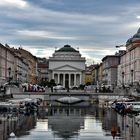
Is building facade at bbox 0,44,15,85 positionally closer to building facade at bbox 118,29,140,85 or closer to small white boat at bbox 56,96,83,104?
small white boat at bbox 56,96,83,104

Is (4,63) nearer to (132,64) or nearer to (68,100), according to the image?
(68,100)

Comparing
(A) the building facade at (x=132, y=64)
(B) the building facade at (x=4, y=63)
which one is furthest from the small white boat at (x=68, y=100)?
(A) the building facade at (x=132, y=64)

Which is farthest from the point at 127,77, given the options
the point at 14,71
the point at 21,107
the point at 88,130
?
the point at 88,130

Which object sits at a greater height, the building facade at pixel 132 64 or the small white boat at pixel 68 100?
the building facade at pixel 132 64

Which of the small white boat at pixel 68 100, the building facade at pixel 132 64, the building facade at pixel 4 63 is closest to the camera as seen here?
the small white boat at pixel 68 100

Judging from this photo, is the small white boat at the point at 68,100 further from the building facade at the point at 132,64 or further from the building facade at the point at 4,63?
the building facade at the point at 132,64

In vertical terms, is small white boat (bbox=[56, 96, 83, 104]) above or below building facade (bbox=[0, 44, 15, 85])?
below

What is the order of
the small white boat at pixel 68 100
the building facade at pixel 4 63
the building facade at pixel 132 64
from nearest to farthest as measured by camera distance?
the small white boat at pixel 68 100 < the building facade at pixel 4 63 < the building facade at pixel 132 64

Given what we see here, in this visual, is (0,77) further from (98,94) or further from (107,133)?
(107,133)

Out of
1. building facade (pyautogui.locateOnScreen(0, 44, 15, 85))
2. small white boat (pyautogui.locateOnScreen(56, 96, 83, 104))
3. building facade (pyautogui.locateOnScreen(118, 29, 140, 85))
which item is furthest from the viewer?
building facade (pyautogui.locateOnScreen(118, 29, 140, 85))

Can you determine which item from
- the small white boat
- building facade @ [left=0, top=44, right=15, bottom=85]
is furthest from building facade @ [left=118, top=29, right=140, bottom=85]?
building facade @ [left=0, top=44, right=15, bottom=85]

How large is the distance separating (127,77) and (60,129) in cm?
10685

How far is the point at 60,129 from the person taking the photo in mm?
53156

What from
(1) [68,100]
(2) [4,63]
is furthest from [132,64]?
(2) [4,63]
